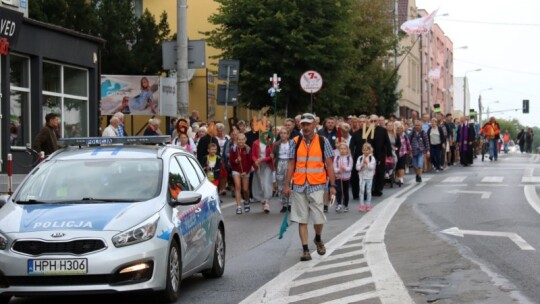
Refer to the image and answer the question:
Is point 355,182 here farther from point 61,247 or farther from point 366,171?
point 61,247

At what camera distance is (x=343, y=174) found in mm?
21625

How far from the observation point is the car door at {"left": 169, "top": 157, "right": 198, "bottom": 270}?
9.99m

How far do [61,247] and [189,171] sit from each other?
8.77 feet

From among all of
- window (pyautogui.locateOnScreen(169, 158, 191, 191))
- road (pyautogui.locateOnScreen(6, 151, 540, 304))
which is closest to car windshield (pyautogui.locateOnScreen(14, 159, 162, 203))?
window (pyautogui.locateOnScreen(169, 158, 191, 191))

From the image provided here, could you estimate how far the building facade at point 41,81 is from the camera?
25125mm

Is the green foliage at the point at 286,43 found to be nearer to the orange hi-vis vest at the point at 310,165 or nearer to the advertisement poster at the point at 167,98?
the advertisement poster at the point at 167,98

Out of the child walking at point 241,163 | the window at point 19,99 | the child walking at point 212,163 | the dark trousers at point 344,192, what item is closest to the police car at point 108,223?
the child walking at point 241,163

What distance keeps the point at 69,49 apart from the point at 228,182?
5793 millimetres

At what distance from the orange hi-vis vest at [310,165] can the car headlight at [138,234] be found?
4231 millimetres

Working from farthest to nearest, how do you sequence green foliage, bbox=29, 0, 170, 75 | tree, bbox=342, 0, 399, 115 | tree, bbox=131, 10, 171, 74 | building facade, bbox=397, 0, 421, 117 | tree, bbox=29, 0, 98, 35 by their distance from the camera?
building facade, bbox=397, 0, 421, 117
tree, bbox=342, 0, 399, 115
tree, bbox=131, 10, 171, 74
green foliage, bbox=29, 0, 170, 75
tree, bbox=29, 0, 98, 35

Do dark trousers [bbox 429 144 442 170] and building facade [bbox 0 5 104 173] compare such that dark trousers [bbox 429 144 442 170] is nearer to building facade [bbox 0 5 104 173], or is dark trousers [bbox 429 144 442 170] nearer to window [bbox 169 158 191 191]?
building facade [bbox 0 5 104 173]

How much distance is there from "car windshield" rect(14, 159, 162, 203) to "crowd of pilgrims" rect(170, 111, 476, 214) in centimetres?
753

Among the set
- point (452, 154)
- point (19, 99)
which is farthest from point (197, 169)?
point (452, 154)

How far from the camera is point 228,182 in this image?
28109mm
